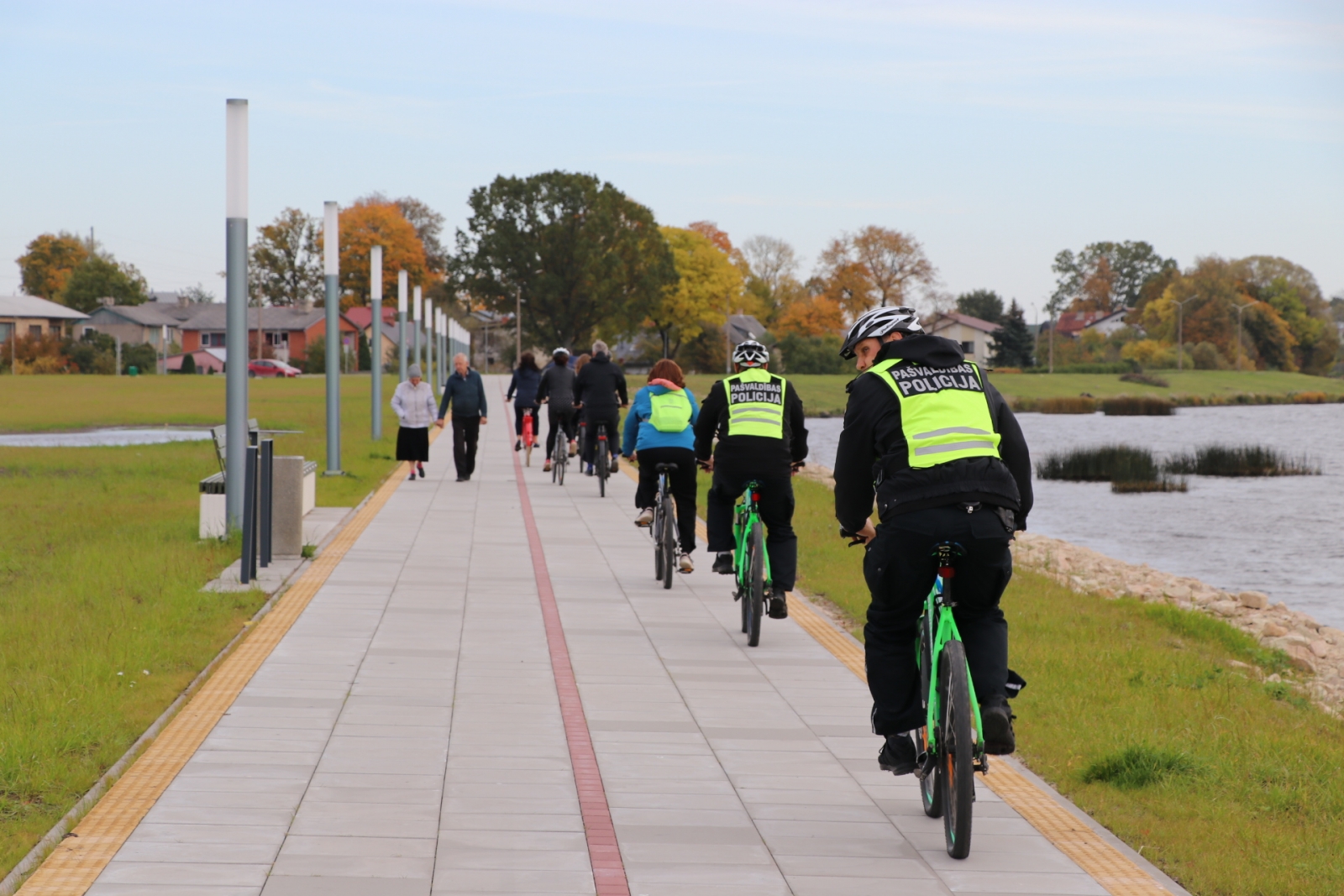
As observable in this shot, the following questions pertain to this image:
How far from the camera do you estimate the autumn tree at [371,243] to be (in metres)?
109

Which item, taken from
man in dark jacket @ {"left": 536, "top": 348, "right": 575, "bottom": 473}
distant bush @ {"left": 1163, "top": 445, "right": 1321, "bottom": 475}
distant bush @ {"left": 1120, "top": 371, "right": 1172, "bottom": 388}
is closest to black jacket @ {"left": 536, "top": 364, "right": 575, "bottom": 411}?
man in dark jacket @ {"left": 536, "top": 348, "right": 575, "bottom": 473}

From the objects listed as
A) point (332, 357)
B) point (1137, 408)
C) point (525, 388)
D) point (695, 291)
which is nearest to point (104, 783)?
point (332, 357)

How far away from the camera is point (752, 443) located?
8828 mm

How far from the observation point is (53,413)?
129 feet

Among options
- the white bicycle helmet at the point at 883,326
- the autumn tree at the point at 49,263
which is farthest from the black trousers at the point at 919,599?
the autumn tree at the point at 49,263

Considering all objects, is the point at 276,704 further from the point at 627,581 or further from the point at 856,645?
the point at 627,581

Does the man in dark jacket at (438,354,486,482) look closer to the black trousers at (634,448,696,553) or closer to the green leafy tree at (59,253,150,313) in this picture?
the black trousers at (634,448,696,553)

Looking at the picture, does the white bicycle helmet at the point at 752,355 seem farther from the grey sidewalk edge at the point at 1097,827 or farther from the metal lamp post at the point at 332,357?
the metal lamp post at the point at 332,357

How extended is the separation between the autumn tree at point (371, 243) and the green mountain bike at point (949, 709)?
105603 mm

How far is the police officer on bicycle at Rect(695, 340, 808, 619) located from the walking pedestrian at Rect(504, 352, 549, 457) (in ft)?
42.1

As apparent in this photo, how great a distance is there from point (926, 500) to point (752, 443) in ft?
13.8

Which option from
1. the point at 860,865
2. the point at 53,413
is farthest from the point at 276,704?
the point at 53,413

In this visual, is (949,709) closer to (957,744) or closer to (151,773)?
(957,744)

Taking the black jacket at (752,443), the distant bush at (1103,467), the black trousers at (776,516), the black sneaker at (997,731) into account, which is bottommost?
the distant bush at (1103,467)
